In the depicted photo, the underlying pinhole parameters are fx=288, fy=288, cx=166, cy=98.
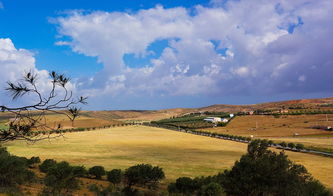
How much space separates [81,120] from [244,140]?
118147 millimetres

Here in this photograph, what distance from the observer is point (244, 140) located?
92.2 m

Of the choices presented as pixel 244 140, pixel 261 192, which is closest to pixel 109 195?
pixel 261 192

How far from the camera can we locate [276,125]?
129875 millimetres

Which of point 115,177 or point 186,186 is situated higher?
point 186,186

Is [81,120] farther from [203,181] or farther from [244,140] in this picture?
[203,181]

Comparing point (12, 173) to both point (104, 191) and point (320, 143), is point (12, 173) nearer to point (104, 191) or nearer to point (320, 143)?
point (104, 191)

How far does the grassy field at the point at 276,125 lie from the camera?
110137mm

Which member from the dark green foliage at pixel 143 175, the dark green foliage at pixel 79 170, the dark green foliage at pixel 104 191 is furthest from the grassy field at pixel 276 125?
the dark green foliage at pixel 104 191

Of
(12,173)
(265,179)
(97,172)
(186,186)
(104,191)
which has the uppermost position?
(265,179)

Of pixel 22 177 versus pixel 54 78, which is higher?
pixel 54 78

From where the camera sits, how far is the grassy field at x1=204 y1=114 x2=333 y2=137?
110137 millimetres

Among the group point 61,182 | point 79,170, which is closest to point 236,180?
point 61,182

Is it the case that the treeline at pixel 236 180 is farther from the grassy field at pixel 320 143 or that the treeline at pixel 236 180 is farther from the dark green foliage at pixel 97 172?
the grassy field at pixel 320 143

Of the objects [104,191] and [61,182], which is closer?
[61,182]
